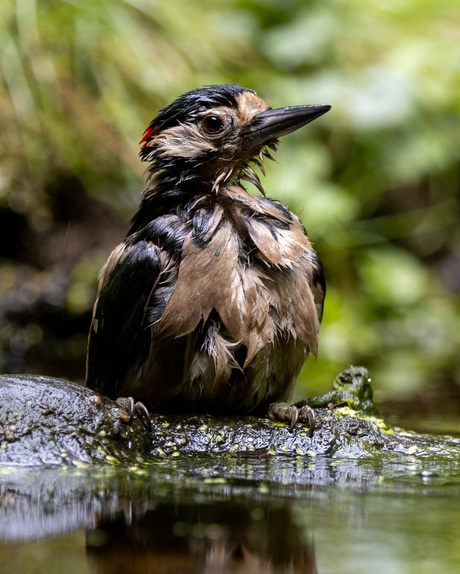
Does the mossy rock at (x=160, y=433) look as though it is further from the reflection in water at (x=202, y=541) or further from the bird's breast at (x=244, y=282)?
the reflection in water at (x=202, y=541)

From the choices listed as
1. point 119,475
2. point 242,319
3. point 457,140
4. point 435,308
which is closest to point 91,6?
point 457,140

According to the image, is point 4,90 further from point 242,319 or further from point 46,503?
point 46,503

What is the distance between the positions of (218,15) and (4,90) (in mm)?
3090

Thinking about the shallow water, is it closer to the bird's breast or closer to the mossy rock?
the mossy rock

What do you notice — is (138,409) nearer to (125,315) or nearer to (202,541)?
(125,315)

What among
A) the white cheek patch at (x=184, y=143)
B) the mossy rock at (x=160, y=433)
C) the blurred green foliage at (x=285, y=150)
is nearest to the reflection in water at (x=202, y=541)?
the mossy rock at (x=160, y=433)

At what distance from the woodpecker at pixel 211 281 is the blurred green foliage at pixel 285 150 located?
196cm

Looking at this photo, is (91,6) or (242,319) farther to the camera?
(91,6)

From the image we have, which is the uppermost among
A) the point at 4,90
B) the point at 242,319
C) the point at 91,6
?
the point at 91,6

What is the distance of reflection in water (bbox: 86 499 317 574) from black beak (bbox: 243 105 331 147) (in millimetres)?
1792

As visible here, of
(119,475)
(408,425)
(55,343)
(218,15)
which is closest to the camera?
(119,475)

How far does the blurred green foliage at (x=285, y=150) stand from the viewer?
24.1 feet

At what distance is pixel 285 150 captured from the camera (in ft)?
29.5

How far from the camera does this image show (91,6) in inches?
316
